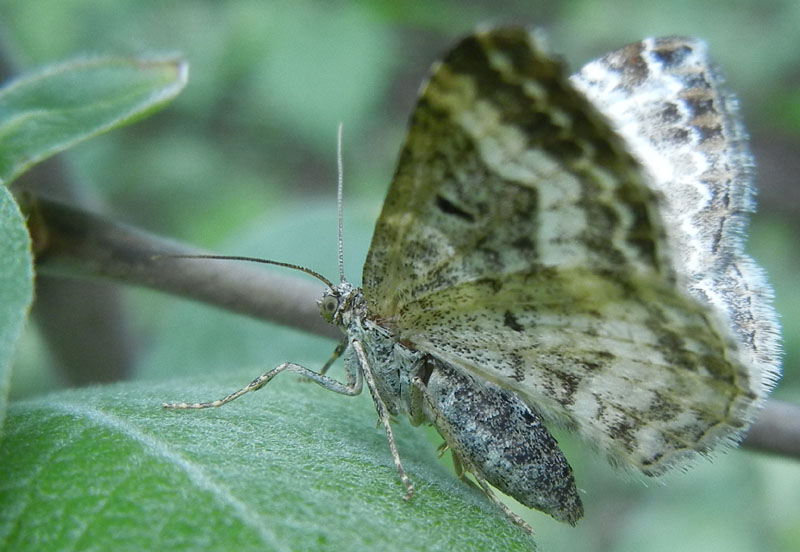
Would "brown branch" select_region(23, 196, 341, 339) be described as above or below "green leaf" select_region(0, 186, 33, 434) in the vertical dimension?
below

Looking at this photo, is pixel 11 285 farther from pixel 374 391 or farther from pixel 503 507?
pixel 503 507

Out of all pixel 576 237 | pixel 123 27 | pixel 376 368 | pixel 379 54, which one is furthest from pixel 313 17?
pixel 576 237

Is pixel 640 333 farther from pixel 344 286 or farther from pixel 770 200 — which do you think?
pixel 770 200

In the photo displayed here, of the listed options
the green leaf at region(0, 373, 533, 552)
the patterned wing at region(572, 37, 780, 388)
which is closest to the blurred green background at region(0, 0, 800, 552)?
the patterned wing at region(572, 37, 780, 388)

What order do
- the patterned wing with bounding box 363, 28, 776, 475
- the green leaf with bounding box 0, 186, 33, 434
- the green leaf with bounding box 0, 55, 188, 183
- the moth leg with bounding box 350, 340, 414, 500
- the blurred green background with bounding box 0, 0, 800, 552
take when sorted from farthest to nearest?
the blurred green background with bounding box 0, 0, 800, 552 < the moth leg with bounding box 350, 340, 414, 500 < the green leaf with bounding box 0, 55, 188, 183 < the patterned wing with bounding box 363, 28, 776, 475 < the green leaf with bounding box 0, 186, 33, 434

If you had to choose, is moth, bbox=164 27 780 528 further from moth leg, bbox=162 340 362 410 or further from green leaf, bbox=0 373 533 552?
green leaf, bbox=0 373 533 552
